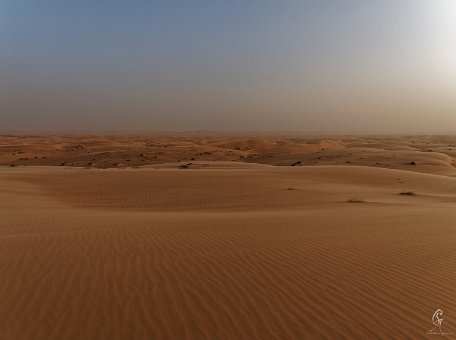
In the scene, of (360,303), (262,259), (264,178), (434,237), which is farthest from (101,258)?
(264,178)

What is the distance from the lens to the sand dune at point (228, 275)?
4.73 m

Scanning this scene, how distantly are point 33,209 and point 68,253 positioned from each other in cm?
772

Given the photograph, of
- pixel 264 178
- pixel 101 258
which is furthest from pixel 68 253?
pixel 264 178

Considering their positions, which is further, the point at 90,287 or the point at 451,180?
the point at 451,180

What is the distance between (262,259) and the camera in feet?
23.4

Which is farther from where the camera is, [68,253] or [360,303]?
[68,253]

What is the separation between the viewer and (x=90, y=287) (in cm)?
577

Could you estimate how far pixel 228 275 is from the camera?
247 inches

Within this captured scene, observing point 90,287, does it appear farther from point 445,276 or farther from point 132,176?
point 132,176

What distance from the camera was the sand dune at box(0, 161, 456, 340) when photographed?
4727 millimetres

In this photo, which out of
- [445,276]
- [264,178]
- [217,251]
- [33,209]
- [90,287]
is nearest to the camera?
[90,287]

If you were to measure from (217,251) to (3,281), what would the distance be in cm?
335

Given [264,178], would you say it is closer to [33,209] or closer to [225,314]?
[33,209]

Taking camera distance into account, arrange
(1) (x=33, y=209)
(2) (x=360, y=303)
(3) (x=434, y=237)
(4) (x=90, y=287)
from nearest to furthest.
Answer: (2) (x=360, y=303), (4) (x=90, y=287), (3) (x=434, y=237), (1) (x=33, y=209)
